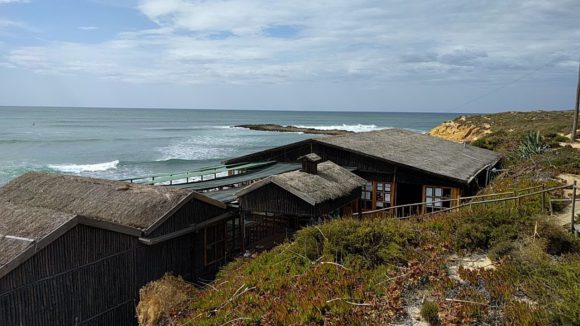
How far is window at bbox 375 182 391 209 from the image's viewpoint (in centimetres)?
2143

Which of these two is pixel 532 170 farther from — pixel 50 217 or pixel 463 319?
pixel 50 217

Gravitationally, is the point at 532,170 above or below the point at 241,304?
above

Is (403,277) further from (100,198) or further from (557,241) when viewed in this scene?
(100,198)

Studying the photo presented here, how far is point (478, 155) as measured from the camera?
28281mm

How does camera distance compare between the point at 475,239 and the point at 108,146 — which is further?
the point at 108,146

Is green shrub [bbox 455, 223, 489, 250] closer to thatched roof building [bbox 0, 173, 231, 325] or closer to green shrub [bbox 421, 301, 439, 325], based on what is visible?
green shrub [bbox 421, 301, 439, 325]

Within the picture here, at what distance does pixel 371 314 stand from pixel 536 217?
6436 millimetres

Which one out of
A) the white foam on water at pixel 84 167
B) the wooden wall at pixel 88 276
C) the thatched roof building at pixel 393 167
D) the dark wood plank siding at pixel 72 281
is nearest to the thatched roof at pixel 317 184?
the wooden wall at pixel 88 276

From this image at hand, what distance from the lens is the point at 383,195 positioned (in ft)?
70.6

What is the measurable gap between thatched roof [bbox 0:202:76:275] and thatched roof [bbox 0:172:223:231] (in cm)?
130

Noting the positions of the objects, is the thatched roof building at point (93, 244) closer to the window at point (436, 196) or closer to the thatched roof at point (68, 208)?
the thatched roof at point (68, 208)

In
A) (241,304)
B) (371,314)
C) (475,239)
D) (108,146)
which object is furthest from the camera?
(108,146)

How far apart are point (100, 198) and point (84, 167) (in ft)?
142

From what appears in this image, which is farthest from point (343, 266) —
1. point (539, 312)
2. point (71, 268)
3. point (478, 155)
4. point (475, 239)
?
point (478, 155)
